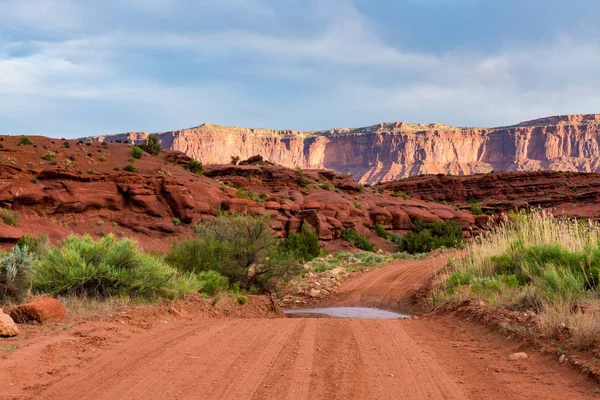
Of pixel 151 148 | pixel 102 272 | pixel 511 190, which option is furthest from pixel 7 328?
pixel 511 190

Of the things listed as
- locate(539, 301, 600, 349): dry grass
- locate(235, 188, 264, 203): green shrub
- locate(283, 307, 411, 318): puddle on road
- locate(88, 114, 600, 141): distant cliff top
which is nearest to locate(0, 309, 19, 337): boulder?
locate(539, 301, 600, 349): dry grass

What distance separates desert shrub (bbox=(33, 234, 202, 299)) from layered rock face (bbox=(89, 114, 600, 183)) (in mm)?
151201

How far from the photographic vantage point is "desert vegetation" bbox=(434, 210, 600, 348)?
696 cm

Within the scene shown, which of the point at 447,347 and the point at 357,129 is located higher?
the point at 357,129

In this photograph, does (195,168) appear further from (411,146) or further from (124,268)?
(411,146)

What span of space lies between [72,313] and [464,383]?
684cm

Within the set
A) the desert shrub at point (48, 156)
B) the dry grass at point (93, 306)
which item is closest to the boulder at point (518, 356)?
the dry grass at point (93, 306)

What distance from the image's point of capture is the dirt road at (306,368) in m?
4.84

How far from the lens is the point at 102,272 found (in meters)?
10.8

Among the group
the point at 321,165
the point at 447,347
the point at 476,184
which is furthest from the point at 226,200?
the point at 321,165

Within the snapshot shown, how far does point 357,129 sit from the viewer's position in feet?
618

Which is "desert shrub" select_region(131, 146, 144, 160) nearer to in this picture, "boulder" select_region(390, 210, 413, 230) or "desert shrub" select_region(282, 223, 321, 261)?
"desert shrub" select_region(282, 223, 321, 261)

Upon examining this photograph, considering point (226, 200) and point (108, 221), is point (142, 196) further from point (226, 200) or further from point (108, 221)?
point (226, 200)

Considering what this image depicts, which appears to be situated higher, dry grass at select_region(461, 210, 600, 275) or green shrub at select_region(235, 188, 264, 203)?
dry grass at select_region(461, 210, 600, 275)
